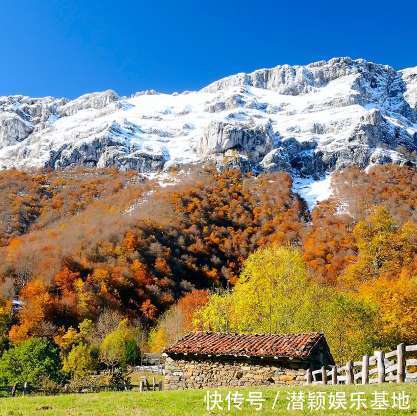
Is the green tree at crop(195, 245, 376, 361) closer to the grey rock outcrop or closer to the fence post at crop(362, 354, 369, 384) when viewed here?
the fence post at crop(362, 354, 369, 384)

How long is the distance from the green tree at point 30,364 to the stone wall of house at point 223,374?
13844mm

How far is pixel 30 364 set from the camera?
37562mm

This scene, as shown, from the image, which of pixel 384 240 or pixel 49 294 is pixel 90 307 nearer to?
pixel 49 294

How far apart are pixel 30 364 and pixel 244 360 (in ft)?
66.8

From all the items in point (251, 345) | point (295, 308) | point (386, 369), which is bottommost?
point (386, 369)

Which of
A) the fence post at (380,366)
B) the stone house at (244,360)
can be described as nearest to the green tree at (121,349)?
the stone house at (244,360)

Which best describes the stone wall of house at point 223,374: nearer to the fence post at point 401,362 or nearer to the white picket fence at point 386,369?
the white picket fence at point 386,369

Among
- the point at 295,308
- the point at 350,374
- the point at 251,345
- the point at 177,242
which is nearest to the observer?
the point at 350,374

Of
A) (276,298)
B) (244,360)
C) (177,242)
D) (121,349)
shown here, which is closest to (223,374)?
(244,360)

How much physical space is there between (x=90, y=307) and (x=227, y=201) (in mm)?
59554

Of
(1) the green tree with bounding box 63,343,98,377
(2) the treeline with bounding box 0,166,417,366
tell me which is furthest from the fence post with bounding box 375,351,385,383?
(1) the green tree with bounding box 63,343,98,377

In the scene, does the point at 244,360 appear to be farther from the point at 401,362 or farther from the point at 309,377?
the point at 401,362

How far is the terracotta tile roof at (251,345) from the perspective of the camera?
24734 millimetres

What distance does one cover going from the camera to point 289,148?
7092 inches
